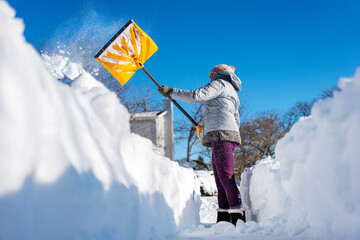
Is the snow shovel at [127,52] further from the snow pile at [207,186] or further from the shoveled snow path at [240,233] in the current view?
the snow pile at [207,186]

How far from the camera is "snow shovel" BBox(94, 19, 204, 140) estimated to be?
4.02 m

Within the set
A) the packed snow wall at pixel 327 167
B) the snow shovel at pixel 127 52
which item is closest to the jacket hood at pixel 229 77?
the snow shovel at pixel 127 52

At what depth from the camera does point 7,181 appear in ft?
2.99

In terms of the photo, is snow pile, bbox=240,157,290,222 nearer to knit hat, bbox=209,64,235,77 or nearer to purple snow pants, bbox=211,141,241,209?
purple snow pants, bbox=211,141,241,209

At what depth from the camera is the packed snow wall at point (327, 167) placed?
138 centimetres

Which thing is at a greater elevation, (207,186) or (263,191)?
(207,186)

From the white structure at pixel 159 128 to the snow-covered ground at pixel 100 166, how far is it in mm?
17186

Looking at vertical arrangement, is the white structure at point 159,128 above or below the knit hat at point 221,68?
above

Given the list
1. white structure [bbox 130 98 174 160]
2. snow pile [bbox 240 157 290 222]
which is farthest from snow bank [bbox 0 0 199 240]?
white structure [bbox 130 98 174 160]

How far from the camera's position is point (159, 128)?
21203 millimetres

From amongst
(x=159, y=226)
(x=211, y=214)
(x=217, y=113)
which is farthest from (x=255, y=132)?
(x=159, y=226)

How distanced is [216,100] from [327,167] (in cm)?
191

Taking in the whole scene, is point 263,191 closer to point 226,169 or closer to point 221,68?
point 226,169

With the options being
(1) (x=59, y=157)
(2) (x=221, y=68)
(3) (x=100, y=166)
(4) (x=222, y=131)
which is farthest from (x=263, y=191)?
(1) (x=59, y=157)
